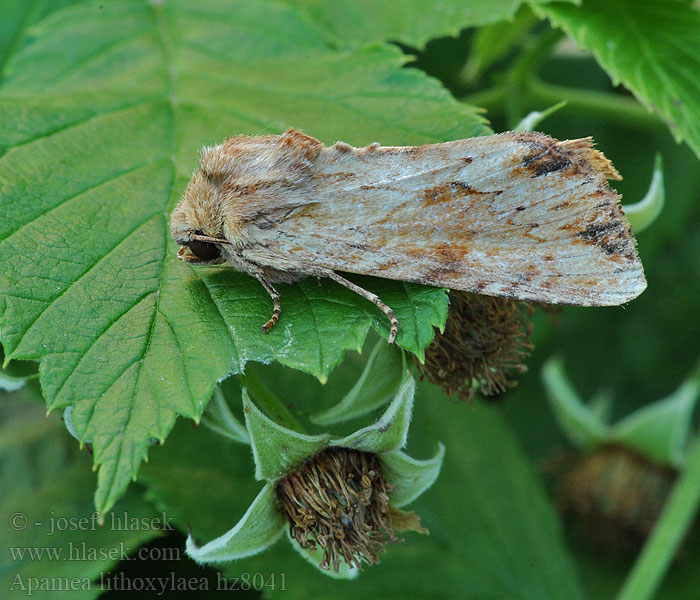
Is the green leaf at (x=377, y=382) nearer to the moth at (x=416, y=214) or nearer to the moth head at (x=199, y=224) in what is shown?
the moth at (x=416, y=214)

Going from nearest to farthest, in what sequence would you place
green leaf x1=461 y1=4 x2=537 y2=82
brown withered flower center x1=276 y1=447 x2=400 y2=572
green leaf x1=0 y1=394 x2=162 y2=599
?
brown withered flower center x1=276 y1=447 x2=400 y2=572 → green leaf x1=0 y1=394 x2=162 y2=599 → green leaf x1=461 y1=4 x2=537 y2=82

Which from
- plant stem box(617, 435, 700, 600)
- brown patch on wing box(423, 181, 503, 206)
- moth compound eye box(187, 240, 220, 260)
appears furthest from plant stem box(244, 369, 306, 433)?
plant stem box(617, 435, 700, 600)

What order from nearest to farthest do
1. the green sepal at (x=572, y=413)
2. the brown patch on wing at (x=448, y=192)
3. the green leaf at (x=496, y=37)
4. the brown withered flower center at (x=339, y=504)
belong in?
the brown withered flower center at (x=339, y=504) → the brown patch on wing at (x=448, y=192) → the green leaf at (x=496, y=37) → the green sepal at (x=572, y=413)

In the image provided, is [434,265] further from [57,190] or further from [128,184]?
[57,190]

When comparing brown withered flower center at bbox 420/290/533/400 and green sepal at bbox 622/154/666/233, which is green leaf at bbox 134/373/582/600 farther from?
green sepal at bbox 622/154/666/233

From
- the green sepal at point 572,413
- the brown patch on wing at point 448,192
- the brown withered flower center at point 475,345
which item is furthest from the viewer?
the green sepal at point 572,413

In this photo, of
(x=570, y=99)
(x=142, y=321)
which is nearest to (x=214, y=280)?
(x=142, y=321)

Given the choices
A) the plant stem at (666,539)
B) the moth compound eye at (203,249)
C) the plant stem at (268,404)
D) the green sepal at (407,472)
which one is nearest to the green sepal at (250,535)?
the plant stem at (268,404)
